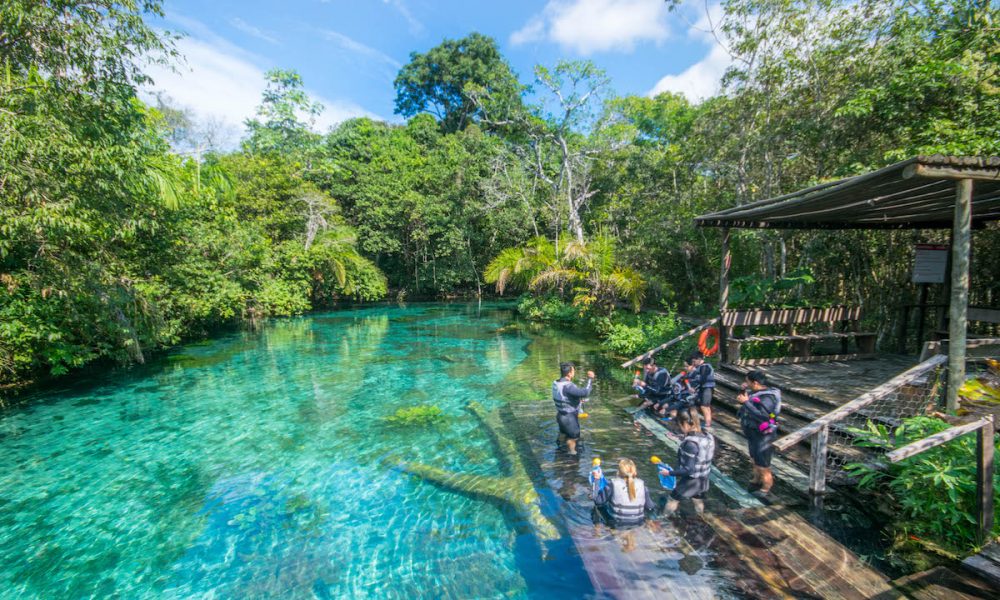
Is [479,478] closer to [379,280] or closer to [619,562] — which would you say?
[619,562]

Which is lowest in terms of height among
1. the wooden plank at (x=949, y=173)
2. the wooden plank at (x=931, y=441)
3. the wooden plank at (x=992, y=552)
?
the wooden plank at (x=992, y=552)

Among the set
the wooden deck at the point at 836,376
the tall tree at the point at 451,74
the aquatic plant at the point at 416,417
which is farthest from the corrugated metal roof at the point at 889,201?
the tall tree at the point at 451,74

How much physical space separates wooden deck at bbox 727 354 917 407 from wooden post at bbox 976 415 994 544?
8.63 feet

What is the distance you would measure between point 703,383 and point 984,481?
3576 mm

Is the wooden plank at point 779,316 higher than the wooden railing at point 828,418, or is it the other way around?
the wooden plank at point 779,316

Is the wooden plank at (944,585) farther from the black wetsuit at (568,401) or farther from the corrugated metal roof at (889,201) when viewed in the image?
the corrugated metal roof at (889,201)

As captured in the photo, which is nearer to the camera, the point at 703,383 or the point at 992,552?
the point at 992,552

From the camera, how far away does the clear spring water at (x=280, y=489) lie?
4.82m

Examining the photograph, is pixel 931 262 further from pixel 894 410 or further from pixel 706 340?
pixel 894 410

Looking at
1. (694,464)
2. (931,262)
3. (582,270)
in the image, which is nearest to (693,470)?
(694,464)

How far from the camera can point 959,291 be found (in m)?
4.98

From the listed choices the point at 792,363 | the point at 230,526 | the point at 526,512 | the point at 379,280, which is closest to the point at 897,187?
the point at 792,363

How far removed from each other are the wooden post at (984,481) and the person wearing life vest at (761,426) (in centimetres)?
170

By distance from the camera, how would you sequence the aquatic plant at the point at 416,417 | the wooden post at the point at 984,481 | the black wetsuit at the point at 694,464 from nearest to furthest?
the wooden post at the point at 984,481, the black wetsuit at the point at 694,464, the aquatic plant at the point at 416,417
